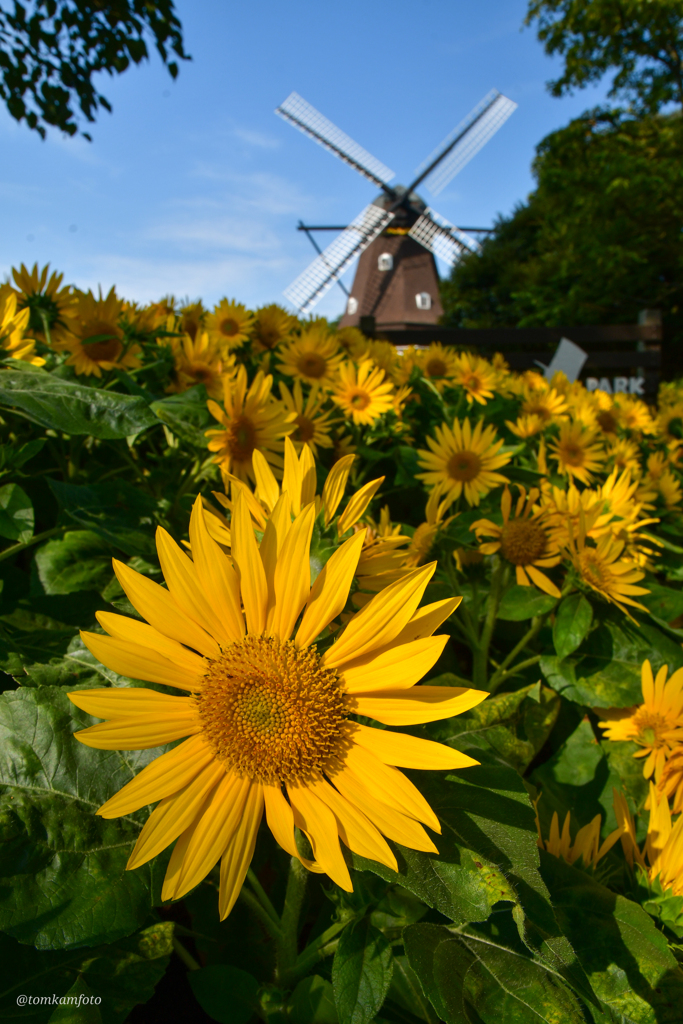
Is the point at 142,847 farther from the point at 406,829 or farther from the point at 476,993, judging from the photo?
the point at 476,993

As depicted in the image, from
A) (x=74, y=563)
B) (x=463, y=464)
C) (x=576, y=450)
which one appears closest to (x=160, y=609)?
(x=74, y=563)

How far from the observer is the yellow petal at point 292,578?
0.74 m

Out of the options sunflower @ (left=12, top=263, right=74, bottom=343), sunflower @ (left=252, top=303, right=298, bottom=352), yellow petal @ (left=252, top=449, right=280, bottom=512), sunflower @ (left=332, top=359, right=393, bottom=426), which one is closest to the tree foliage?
sunflower @ (left=252, top=303, right=298, bottom=352)

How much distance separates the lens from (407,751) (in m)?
0.71

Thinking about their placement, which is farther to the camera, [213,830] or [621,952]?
[621,952]

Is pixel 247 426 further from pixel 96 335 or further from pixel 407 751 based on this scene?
pixel 407 751

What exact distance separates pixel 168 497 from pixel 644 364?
951cm

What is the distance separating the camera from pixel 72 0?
6.21m

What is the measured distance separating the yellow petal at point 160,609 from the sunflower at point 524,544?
3.19ft

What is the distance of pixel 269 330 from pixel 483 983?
9.44 ft

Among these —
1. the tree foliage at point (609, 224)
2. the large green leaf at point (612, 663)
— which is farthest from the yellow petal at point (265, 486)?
the tree foliage at point (609, 224)

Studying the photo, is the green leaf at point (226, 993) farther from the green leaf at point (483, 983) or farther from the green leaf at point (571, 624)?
the green leaf at point (571, 624)

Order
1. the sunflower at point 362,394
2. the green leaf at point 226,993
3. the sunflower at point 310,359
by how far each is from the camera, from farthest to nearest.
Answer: the sunflower at point 310,359 < the sunflower at point 362,394 < the green leaf at point 226,993

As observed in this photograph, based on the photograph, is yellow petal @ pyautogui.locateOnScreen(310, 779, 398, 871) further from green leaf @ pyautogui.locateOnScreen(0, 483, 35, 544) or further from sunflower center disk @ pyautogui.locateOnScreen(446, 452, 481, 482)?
sunflower center disk @ pyautogui.locateOnScreen(446, 452, 481, 482)
